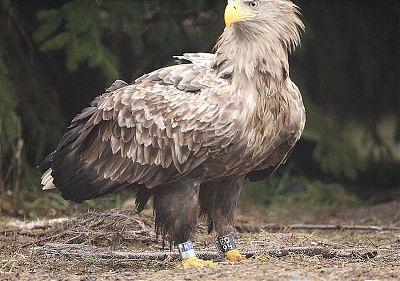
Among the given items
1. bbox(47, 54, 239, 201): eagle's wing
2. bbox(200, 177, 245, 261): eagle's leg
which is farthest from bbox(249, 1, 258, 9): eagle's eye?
bbox(200, 177, 245, 261): eagle's leg

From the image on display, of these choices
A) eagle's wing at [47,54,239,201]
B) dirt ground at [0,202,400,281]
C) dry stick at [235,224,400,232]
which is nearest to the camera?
dirt ground at [0,202,400,281]

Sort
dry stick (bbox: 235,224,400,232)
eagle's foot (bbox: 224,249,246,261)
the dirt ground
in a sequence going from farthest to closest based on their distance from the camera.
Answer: dry stick (bbox: 235,224,400,232)
eagle's foot (bbox: 224,249,246,261)
the dirt ground

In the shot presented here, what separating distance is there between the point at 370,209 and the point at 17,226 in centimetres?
373

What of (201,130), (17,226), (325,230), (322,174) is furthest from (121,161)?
(322,174)

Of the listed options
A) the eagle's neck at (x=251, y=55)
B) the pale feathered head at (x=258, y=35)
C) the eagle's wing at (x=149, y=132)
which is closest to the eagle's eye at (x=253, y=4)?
the pale feathered head at (x=258, y=35)

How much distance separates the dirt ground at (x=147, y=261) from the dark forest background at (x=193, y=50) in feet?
4.81

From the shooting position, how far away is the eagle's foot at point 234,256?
5.95 meters

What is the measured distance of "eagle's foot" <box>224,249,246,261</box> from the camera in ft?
19.5

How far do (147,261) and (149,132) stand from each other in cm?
99

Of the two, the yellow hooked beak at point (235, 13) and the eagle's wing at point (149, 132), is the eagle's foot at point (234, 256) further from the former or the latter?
the yellow hooked beak at point (235, 13)

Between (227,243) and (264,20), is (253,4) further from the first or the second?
(227,243)

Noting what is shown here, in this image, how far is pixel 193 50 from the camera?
9.37m

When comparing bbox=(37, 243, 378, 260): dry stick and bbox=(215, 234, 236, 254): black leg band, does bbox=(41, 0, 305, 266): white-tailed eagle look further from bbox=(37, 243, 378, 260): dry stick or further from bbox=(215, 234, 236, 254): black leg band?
bbox=(37, 243, 378, 260): dry stick

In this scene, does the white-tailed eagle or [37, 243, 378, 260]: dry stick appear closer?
the white-tailed eagle
